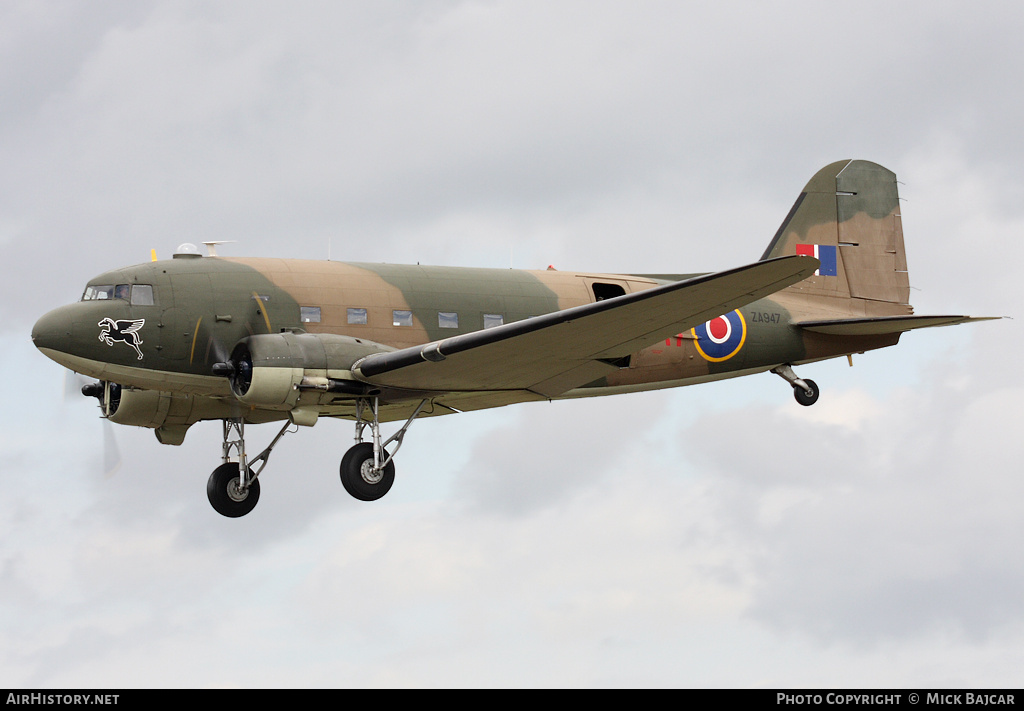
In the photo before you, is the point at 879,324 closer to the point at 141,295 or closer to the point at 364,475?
the point at 364,475

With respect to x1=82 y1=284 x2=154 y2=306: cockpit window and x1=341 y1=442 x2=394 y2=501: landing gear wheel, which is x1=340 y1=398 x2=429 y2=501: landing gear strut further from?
x1=82 y1=284 x2=154 y2=306: cockpit window

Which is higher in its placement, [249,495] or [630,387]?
[630,387]

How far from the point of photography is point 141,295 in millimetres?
20359

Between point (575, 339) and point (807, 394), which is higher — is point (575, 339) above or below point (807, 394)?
above

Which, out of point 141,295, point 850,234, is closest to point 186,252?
point 141,295

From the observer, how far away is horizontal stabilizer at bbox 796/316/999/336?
77.7ft

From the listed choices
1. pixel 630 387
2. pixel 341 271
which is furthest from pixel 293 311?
pixel 630 387


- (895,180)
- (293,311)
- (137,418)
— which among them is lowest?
(137,418)

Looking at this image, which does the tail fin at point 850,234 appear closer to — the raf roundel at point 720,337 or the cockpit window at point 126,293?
the raf roundel at point 720,337

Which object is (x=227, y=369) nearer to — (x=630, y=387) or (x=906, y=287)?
(x=630, y=387)

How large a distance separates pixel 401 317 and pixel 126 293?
4.30 m

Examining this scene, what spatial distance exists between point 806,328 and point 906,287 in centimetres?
316

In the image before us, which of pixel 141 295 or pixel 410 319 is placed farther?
pixel 410 319

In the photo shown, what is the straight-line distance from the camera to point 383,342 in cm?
2133
